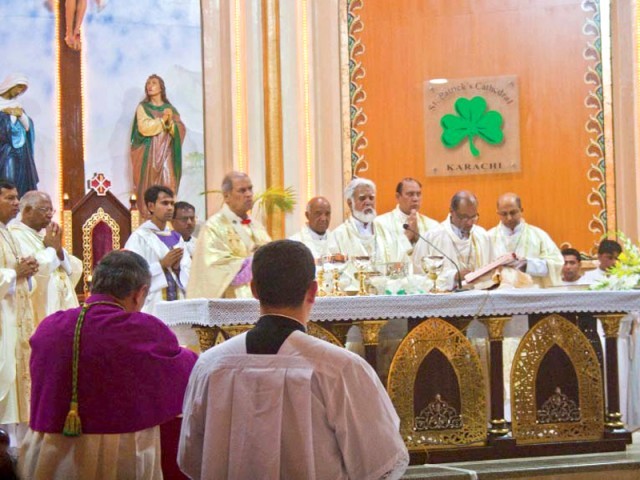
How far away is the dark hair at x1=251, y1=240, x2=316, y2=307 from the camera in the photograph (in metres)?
3.02

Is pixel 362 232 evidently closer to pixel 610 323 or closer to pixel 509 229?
pixel 509 229

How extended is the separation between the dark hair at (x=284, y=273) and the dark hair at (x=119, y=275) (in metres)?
0.92

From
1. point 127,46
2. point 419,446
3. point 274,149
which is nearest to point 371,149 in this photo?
point 274,149

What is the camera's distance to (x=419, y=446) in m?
5.62

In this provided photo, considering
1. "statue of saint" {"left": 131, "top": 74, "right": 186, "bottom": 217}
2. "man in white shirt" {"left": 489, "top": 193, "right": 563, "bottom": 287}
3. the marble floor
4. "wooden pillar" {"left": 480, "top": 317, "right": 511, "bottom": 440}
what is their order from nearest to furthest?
the marble floor < "wooden pillar" {"left": 480, "top": 317, "right": 511, "bottom": 440} < "man in white shirt" {"left": 489, "top": 193, "right": 563, "bottom": 287} < "statue of saint" {"left": 131, "top": 74, "right": 186, "bottom": 217}

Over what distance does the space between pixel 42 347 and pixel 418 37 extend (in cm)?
737

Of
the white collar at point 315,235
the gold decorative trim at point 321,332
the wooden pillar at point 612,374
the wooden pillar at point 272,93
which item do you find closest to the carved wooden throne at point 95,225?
the wooden pillar at point 272,93

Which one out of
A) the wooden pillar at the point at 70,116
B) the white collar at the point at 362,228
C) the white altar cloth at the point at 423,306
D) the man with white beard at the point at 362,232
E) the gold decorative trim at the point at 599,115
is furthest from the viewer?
the gold decorative trim at the point at 599,115

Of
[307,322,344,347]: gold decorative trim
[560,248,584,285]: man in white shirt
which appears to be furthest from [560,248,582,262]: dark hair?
[307,322,344,347]: gold decorative trim

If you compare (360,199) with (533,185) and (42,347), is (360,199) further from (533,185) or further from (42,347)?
(42,347)

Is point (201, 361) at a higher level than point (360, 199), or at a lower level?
lower

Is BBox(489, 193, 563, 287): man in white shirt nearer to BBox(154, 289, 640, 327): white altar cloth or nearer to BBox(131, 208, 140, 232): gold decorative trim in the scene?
BBox(154, 289, 640, 327): white altar cloth

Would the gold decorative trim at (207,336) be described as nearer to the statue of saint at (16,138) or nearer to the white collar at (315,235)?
the white collar at (315,235)

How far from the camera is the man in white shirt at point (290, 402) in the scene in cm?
296
